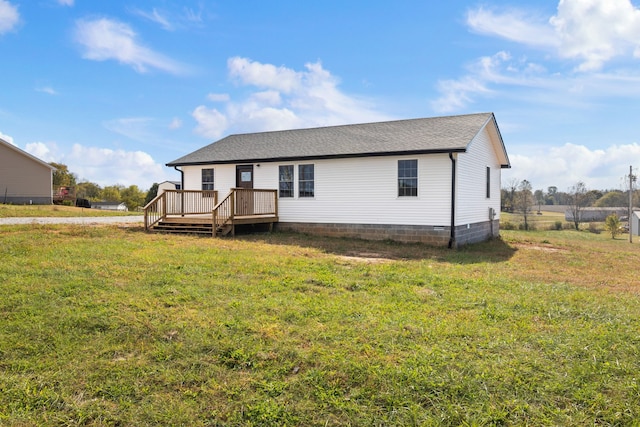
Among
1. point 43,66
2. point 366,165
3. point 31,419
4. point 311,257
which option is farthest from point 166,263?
point 43,66

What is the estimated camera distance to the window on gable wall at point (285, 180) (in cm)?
1578

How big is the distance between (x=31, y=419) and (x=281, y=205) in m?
13.0

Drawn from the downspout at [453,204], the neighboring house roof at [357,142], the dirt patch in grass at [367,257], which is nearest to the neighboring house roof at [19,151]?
the neighboring house roof at [357,142]

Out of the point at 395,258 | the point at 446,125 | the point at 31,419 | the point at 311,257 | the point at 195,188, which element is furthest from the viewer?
the point at 195,188

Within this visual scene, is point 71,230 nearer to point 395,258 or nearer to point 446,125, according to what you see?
point 395,258

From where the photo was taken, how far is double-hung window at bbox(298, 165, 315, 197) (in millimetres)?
15367

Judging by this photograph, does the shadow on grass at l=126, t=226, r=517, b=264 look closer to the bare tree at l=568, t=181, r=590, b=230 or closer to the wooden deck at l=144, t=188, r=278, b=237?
the wooden deck at l=144, t=188, r=278, b=237

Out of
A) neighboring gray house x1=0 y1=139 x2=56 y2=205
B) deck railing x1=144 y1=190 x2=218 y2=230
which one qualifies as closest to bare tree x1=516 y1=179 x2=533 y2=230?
deck railing x1=144 y1=190 x2=218 y2=230

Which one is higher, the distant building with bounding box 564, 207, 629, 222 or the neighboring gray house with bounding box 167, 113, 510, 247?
the neighboring gray house with bounding box 167, 113, 510, 247

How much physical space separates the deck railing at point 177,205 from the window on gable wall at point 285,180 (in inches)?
98.7

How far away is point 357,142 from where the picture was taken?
15.3m

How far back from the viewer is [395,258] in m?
10.4

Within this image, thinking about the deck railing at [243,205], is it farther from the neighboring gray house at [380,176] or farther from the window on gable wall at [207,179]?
the window on gable wall at [207,179]

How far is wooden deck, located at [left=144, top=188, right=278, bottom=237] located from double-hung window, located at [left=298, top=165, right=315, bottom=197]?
108cm
